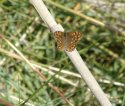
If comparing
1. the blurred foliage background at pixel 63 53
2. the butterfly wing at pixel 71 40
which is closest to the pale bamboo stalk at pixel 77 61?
the butterfly wing at pixel 71 40

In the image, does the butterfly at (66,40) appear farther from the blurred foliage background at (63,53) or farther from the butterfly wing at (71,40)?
the blurred foliage background at (63,53)

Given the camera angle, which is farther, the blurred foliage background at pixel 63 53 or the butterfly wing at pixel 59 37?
the blurred foliage background at pixel 63 53

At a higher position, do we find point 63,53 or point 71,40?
point 63,53

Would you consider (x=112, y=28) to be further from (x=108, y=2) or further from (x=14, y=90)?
(x=14, y=90)

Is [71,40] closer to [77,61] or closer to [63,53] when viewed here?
[77,61]

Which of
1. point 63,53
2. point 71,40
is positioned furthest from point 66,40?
point 63,53
